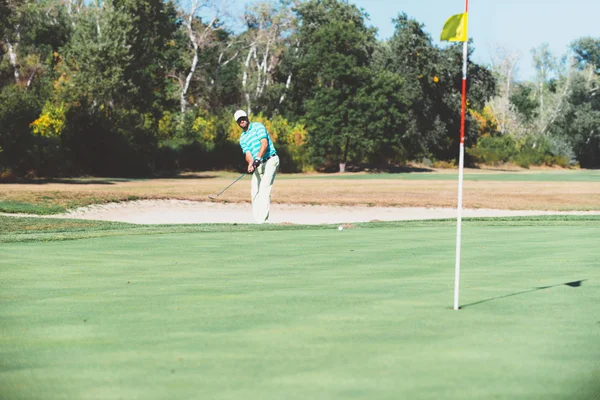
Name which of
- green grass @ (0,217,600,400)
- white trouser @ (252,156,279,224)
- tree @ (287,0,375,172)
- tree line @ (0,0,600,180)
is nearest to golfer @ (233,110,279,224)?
white trouser @ (252,156,279,224)

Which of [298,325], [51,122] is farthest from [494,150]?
[298,325]

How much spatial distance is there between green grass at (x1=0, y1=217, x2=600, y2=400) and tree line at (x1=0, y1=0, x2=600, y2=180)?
33845mm

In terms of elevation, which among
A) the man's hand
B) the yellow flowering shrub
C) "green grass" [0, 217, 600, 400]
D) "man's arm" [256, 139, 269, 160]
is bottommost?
"green grass" [0, 217, 600, 400]

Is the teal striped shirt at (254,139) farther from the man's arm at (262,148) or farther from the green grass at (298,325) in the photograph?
the green grass at (298,325)

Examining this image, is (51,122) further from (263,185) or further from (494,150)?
(494,150)

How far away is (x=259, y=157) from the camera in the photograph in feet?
54.5

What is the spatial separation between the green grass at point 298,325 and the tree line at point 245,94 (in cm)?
3385

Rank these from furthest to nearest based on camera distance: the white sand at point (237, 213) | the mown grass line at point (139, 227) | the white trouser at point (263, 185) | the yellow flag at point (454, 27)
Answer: the white sand at point (237, 213), the white trouser at point (263, 185), the mown grass line at point (139, 227), the yellow flag at point (454, 27)

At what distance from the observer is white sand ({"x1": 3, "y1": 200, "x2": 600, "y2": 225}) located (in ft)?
73.2

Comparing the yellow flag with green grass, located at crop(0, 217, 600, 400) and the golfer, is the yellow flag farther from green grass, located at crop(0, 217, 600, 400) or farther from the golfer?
the golfer

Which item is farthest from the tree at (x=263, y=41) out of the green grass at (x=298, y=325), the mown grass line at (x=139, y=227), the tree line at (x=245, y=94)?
the green grass at (x=298, y=325)

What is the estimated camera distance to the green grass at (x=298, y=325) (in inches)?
163

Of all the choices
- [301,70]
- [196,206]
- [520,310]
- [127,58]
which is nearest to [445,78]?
[301,70]

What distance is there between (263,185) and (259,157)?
2.51 ft
